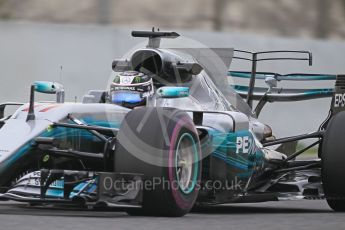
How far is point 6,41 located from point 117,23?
69.9 inches

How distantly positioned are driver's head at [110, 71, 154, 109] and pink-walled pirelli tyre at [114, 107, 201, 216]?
863 mm

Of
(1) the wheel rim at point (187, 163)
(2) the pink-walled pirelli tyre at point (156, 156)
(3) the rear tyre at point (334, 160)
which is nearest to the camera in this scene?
(2) the pink-walled pirelli tyre at point (156, 156)

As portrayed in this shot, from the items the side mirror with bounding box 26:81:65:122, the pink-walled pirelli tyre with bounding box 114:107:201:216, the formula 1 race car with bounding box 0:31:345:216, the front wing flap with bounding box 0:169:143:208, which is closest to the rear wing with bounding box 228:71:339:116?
the formula 1 race car with bounding box 0:31:345:216

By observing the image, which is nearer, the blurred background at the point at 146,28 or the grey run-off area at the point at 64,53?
the grey run-off area at the point at 64,53

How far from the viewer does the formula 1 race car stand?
299 inches

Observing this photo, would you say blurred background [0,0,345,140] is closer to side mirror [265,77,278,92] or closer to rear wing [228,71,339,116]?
rear wing [228,71,339,116]

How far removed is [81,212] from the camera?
26.3 feet

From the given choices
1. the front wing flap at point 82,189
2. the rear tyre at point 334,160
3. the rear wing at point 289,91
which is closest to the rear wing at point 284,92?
the rear wing at point 289,91

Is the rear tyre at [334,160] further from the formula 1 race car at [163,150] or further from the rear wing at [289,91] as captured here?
the rear wing at [289,91]

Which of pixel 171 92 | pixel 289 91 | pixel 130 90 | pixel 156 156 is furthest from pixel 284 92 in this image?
pixel 156 156

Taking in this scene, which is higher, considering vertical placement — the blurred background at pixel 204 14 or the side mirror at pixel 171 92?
the blurred background at pixel 204 14

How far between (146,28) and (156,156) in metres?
6.84

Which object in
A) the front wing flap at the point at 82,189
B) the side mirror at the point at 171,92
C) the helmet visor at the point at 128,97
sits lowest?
the front wing flap at the point at 82,189

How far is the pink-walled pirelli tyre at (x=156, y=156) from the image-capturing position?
758 centimetres
